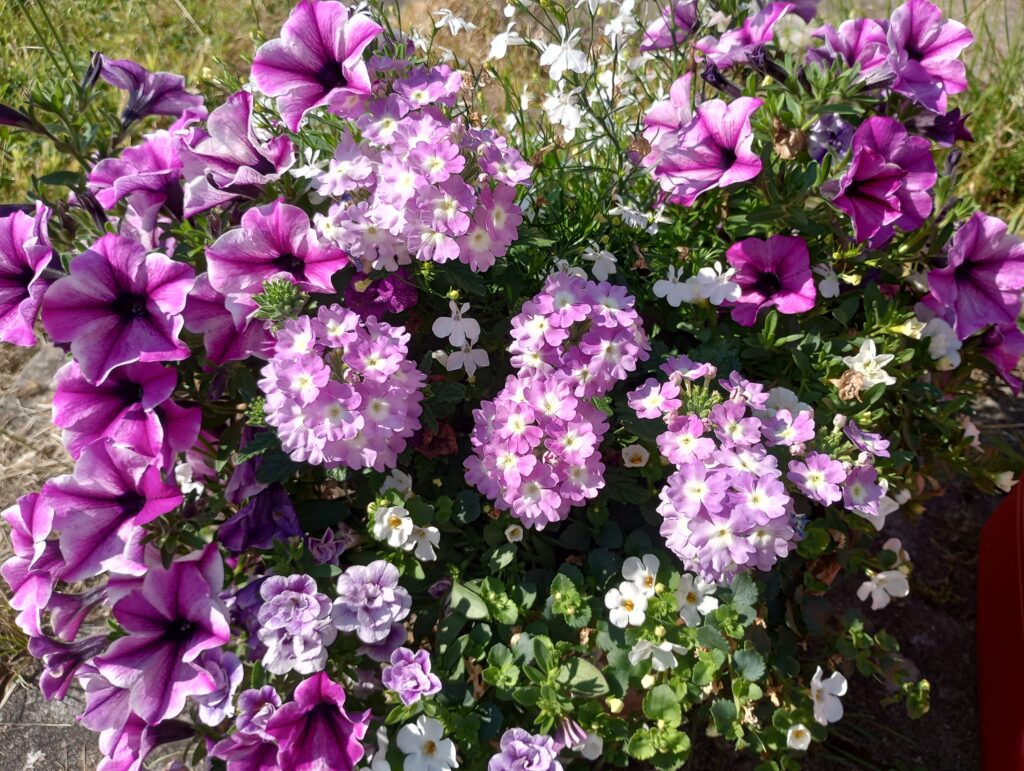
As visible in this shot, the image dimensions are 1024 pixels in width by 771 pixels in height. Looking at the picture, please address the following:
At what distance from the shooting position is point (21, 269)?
1.46 meters

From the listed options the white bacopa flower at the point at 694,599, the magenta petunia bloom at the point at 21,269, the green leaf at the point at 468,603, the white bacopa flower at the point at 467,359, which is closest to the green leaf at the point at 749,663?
the white bacopa flower at the point at 694,599

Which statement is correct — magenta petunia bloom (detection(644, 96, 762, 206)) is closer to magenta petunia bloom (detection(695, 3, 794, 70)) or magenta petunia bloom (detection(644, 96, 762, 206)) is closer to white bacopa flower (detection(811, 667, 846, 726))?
magenta petunia bloom (detection(695, 3, 794, 70))

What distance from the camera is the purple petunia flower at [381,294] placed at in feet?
5.05

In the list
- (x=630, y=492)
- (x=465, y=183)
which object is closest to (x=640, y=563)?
(x=630, y=492)

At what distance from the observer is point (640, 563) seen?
1547mm

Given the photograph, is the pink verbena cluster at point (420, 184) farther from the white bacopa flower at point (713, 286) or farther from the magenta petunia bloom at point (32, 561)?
the magenta petunia bloom at point (32, 561)

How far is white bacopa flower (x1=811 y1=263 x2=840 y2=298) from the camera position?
5.49ft

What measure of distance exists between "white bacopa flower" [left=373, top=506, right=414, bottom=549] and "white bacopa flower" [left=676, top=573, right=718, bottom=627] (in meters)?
0.49

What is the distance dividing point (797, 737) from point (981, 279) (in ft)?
2.99

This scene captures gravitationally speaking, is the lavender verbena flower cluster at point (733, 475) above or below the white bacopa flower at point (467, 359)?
below

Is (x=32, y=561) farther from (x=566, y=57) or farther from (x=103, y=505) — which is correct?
(x=566, y=57)

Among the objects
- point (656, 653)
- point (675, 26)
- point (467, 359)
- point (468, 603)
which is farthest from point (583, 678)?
point (675, 26)

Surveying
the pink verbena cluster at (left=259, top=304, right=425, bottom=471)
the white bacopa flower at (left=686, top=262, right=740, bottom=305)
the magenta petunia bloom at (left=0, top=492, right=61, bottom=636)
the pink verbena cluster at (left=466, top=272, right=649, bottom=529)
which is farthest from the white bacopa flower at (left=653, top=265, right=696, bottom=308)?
the magenta petunia bloom at (left=0, top=492, right=61, bottom=636)

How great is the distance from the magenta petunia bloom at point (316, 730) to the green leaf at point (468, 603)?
24cm
